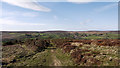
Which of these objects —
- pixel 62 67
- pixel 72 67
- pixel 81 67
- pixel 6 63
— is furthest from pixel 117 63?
pixel 6 63

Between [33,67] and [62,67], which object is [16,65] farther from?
[62,67]

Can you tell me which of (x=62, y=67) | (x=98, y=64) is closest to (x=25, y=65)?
(x=62, y=67)

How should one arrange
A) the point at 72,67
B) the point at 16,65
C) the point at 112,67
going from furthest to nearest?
the point at 16,65 → the point at 72,67 → the point at 112,67

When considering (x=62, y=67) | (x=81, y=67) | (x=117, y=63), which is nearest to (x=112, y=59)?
(x=117, y=63)

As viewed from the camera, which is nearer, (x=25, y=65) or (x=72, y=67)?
(x=72, y=67)

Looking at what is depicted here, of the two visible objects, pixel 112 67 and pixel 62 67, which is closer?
pixel 112 67

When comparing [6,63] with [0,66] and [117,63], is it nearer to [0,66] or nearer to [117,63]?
[0,66]

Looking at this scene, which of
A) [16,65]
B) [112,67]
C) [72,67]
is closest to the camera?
[112,67]
